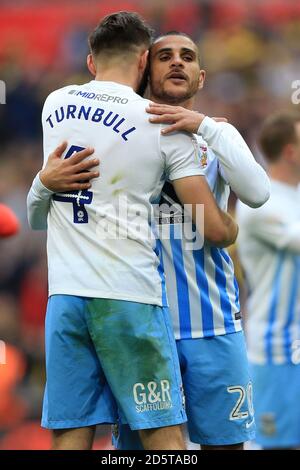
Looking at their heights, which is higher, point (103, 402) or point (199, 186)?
point (199, 186)

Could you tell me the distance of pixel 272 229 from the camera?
18.8 ft

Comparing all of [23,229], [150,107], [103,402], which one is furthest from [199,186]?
[23,229]

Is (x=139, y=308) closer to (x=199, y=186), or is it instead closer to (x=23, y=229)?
(x=199, y=186)

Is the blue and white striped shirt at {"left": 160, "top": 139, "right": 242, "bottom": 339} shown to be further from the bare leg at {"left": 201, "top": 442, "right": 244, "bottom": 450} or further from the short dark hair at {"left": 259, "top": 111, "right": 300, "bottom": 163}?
the short dark hair at {"left": 259, "top": 111, "right": 300, "bottom": 163}

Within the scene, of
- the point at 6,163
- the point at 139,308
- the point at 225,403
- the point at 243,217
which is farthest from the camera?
the point at 6,163

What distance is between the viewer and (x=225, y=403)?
3971 mm

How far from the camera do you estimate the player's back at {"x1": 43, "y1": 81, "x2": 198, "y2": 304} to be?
3.57 meters

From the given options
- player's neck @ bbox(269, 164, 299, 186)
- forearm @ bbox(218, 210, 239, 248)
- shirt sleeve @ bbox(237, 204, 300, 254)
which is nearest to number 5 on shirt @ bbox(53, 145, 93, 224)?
forearm @ bbox(218, 210, 239, 248)

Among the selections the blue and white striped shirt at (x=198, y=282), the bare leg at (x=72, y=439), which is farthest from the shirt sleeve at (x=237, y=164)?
the bare leg at (x=72, y=439)

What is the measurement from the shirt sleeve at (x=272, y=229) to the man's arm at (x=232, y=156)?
6.33ft

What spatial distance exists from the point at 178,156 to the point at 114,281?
54 cm

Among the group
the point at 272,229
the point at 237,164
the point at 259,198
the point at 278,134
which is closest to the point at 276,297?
the point at 272,229

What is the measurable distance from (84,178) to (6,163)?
623 cm

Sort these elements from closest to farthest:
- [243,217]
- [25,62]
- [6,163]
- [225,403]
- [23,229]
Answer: [225,403], [243,217], [23,229], [6,163], [25,62]
